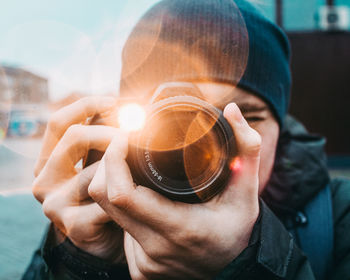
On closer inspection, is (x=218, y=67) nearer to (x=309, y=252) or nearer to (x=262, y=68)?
(x=262, y=68)

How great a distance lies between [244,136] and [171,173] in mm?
197

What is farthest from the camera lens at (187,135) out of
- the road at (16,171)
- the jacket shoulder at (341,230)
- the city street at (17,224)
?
the road at (16,171)

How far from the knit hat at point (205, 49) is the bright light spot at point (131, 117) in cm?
28

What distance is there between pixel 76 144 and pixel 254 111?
638 millimetres

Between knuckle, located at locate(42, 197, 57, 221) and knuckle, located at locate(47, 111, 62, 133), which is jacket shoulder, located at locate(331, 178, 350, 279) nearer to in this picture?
knuckle, located at locate(42, 197, 57, 221)

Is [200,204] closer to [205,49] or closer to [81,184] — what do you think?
[81,184]

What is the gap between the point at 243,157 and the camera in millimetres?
652

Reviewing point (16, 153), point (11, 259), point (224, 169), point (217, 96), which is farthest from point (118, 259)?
point (16, 153)

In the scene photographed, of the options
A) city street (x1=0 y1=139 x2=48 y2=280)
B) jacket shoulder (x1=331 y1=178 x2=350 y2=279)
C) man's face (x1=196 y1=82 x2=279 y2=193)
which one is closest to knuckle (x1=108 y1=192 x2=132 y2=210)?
man's face (x1=196 y1=82 x2=279 y2=193)

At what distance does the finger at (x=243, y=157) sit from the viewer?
634mm

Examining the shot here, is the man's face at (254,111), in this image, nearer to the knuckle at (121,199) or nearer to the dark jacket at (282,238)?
the dark jacket at (282,238)

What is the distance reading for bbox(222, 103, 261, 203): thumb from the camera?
634mm

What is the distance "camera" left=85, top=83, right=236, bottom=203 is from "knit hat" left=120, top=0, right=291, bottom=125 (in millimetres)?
424

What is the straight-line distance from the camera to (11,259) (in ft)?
5.55
